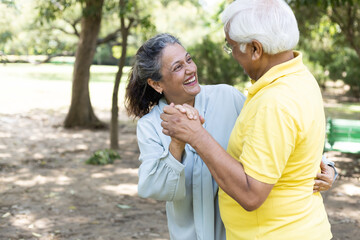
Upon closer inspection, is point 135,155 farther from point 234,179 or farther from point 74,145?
point 234,179

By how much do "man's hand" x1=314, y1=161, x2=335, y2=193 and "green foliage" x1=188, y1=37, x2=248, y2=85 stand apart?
10.2m

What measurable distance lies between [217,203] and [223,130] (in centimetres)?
37

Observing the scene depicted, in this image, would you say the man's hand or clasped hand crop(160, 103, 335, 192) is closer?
clasped hand crop(160, 103, 335, 192)

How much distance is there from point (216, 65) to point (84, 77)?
150 inches

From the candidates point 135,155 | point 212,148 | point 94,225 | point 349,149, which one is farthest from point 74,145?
point 212,148

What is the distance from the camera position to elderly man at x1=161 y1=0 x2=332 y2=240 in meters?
1.51

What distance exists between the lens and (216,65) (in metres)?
12.4

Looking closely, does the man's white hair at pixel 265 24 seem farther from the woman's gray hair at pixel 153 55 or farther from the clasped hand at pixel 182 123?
the woman's gray hair at pixel 153 55

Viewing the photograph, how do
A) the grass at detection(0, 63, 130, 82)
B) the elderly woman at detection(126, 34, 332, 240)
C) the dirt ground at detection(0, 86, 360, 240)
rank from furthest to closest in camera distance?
1. the grass at detection(0, 63, 130, 82)
2. the dirt ground at detection(0, 86, 360, 240)
3. the elderly woman at detection(126, 34, 332, 240)

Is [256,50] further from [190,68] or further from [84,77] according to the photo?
[84,77]

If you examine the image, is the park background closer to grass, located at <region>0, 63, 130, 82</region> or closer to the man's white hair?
the man's white hair

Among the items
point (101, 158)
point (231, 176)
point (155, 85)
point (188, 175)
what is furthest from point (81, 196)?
point (231, 176)

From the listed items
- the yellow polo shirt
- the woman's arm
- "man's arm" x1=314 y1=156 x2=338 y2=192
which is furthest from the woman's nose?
"man's arm" x1=314 y1=156 x2=338 y2=192

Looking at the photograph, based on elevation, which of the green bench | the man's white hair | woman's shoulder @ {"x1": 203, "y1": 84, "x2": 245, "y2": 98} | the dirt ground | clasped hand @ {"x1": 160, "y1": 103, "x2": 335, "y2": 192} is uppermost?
the man's white hair
